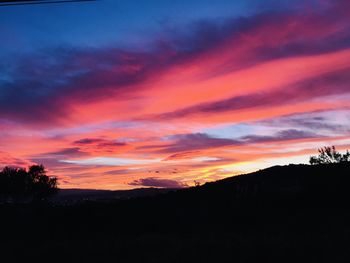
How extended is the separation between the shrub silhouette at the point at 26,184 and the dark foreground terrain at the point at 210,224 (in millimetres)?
28693

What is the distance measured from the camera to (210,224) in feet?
106

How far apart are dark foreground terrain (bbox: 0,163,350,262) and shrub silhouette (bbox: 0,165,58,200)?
2869 cm

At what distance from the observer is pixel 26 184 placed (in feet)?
235

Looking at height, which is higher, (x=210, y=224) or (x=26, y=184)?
(x=26, y=184)

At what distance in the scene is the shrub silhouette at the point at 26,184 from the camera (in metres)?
69.8

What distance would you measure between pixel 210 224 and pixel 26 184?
4873 cm

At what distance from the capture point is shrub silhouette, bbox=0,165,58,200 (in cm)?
6981

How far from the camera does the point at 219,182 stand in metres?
41.2

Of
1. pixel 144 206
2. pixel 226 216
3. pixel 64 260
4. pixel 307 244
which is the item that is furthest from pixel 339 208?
pixel 64 260

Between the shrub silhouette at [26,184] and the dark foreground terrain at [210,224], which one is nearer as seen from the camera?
the dark foreground terrain at [210,224]

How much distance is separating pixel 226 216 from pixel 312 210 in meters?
7.04

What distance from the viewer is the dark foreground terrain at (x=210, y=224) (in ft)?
55.2

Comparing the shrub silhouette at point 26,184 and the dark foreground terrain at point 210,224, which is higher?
the shrub silhouette at point 26,184

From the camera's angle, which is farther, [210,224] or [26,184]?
[26,184]
